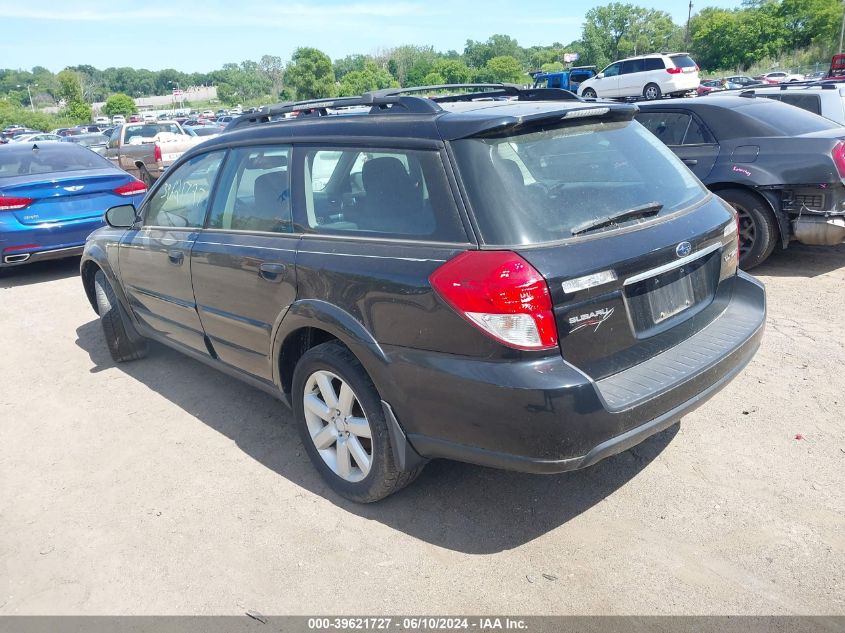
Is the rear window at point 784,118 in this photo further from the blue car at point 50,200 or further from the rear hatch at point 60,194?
the rear hatch at point 60,194

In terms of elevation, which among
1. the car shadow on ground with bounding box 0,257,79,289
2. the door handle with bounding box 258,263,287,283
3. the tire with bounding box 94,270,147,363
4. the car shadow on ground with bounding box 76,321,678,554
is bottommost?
the car shadow on ground with bounding box 0,257,79,289

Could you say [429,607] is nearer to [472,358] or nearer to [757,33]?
[472,358]

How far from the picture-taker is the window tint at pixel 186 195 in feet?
13.6

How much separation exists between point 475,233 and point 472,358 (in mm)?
480

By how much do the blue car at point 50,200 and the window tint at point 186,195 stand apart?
3.74m

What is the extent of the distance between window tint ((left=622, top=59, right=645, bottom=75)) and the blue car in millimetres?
24339

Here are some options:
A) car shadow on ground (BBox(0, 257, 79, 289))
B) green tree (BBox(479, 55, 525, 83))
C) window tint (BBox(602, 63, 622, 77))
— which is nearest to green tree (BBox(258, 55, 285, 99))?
green tree (BBox(479, 55, 525, 83))

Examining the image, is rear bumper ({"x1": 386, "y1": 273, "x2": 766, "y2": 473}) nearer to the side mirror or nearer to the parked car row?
the parked car row

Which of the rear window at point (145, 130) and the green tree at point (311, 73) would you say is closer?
the rear window at point (145, 130)

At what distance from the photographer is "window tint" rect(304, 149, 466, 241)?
278 centimetres

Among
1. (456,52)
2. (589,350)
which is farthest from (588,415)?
(456,52)

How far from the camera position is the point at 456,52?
152500 millimetres

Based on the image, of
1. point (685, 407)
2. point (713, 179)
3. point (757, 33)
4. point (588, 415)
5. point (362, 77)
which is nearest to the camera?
point (588, 415)

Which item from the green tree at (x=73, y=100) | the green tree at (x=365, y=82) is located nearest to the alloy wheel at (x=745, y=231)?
the green tree at (x=365, y=82)
